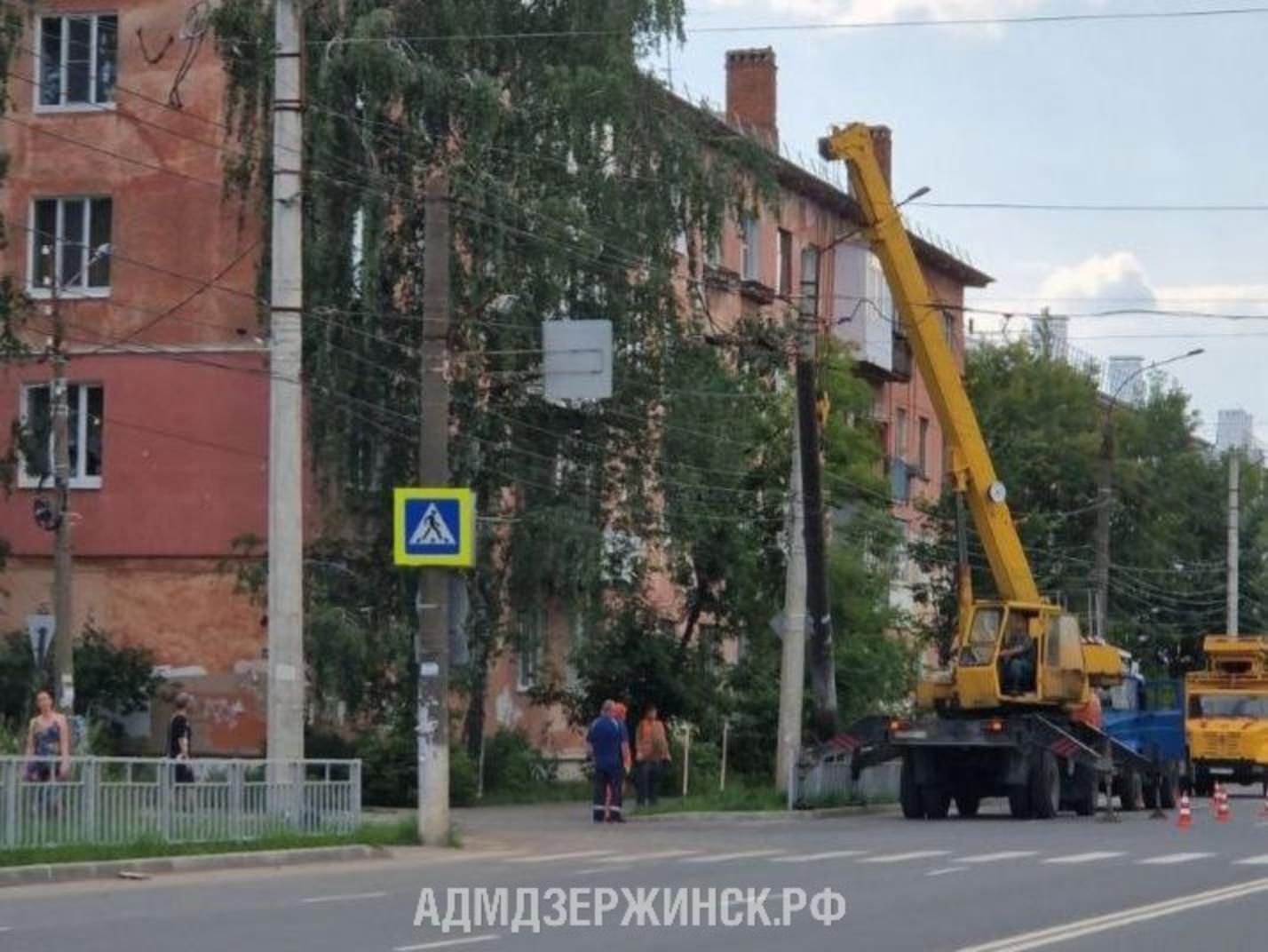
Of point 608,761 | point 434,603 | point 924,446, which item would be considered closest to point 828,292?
point 924,446

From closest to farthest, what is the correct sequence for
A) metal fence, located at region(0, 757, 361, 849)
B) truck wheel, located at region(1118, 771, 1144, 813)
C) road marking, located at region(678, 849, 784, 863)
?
1. metal fence, located at region(0, 757, 361, 849)
2. road marking, located at region(678, 849, 784, 863)
3. truck wheel, located at region(1118, 771, 1144, 813)

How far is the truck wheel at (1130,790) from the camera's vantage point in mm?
43250

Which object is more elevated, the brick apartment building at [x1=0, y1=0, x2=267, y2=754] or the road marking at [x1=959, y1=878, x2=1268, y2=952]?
the brick apartment building at [x1=0, y1=0, x2=267, y2=754]

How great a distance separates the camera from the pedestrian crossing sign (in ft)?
94.0

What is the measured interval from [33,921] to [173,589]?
27574 mm

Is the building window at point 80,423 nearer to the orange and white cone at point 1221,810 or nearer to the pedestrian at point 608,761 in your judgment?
the pedestrian at point 608,761

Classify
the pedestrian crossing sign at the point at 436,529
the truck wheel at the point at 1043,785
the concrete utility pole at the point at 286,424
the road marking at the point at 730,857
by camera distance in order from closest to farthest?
the road marking at the point at 730,857 → the concrete utility pole at the point at 286,424 → the pedestrian crossing sign at the point at 436,529 → the truck wheel at the point at 1043,785

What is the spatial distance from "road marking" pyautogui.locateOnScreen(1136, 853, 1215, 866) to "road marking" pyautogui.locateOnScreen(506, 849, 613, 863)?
559 cm

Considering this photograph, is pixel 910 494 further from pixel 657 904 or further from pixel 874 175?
pixel 657 904

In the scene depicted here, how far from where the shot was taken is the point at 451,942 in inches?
655

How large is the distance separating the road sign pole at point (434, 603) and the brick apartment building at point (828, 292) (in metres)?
18.2

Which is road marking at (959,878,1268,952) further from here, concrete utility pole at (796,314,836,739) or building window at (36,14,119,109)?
building window at (36,14,119,109)

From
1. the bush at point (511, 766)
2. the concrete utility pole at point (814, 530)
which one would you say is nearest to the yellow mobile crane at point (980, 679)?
the concrete utility pole at point (814, 530)

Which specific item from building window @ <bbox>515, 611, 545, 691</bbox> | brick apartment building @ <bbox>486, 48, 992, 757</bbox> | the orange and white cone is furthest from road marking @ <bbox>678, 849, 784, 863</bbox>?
brick apartment building @ <bbox>486, 48, 992, 757</bbox>
